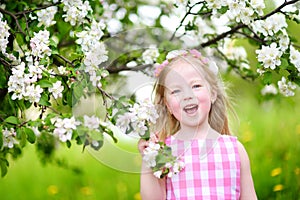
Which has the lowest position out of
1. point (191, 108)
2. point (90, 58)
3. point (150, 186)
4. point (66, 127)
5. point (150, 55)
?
point (150, 186)

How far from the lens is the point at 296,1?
2256mm

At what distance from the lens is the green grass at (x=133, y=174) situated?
11.4ft

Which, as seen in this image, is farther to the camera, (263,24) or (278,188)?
(278,188)

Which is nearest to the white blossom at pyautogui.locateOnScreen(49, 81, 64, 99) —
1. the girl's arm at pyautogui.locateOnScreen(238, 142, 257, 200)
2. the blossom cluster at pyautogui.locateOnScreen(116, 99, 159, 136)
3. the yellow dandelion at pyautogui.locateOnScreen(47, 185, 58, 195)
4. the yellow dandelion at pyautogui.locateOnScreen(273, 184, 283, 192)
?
the blossom cluster at pyautogui.locateOnScreen(116, 99, 159, 136)

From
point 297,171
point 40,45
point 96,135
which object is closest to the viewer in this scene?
point 96,135

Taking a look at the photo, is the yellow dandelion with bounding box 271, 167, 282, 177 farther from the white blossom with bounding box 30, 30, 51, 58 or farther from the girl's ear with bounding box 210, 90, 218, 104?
the white blossom with bounding box 30, 30, 51, 58

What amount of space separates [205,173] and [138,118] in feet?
1.29

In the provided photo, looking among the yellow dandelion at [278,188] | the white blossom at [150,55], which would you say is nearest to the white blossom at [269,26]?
the white blossom at [150,55]

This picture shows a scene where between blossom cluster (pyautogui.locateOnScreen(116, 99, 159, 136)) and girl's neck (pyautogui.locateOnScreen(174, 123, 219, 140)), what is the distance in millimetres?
227

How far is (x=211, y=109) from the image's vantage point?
2.16 meters

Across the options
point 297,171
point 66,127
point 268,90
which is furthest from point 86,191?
point 66,127

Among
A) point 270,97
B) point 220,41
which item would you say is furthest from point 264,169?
point 220,41

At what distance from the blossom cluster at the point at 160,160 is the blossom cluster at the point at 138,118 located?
0.06 meters

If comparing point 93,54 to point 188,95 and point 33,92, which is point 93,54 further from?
point 188,95
